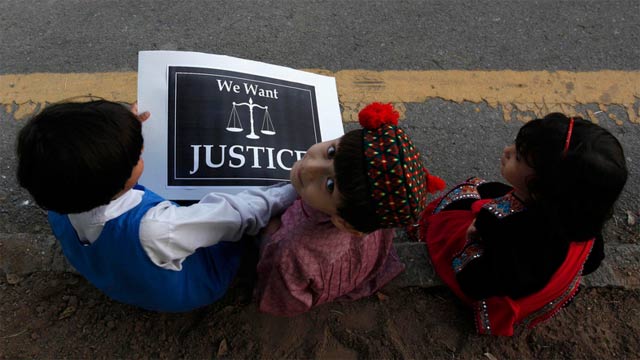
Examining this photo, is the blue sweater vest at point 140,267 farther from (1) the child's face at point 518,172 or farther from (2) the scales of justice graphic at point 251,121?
(1) the child's face at point 518,172

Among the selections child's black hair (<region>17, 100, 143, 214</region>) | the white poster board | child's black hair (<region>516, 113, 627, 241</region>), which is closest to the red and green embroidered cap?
child's black hair (<region>516, 113, 627, 241</region>)

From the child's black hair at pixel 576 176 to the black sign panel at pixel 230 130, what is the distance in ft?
2.79

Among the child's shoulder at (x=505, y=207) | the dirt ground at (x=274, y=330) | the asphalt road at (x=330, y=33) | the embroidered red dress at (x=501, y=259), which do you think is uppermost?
the asphalt road at (x=330, y=33)

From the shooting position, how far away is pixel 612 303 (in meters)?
1.64

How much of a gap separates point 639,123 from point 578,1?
37.2 inches

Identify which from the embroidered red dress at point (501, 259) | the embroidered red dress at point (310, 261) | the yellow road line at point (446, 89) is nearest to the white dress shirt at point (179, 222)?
the embroidered red dress at point (310, 261)

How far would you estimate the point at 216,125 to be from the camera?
68.2 inches

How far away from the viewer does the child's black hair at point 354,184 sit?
104 centimetres

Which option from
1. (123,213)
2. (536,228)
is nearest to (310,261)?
(123,213)

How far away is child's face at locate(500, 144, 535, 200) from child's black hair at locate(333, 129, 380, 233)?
494 millimetres

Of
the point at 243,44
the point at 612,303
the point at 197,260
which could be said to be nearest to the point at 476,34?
the point at 243,44

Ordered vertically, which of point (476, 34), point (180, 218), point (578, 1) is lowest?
point (180, 218)

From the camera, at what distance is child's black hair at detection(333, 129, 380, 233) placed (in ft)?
3.42

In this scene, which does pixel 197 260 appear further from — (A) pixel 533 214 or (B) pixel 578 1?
(B) pixel 578 1
